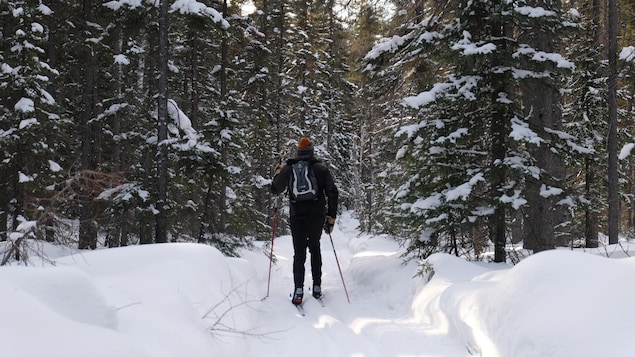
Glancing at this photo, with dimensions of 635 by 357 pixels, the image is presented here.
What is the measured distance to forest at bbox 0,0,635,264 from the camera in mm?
6816

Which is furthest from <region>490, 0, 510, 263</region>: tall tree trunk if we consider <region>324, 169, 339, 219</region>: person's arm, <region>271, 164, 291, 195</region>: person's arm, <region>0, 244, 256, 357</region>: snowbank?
<region>0, 244, 256, 357</region>: snowbank

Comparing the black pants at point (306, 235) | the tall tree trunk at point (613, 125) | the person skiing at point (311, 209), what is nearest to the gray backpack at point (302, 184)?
the person skiing at point (311, 209)

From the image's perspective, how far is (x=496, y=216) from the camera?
7.05 metres

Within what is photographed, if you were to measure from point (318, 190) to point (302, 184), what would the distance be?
30cm

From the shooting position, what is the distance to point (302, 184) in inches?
258

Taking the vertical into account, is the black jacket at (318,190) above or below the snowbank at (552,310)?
above

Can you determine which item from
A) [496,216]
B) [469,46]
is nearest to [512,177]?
[496,216]

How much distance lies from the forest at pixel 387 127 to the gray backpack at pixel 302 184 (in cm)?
188

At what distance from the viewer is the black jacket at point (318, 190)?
6629 millimetres

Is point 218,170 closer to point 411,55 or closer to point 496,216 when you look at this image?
point 411,55

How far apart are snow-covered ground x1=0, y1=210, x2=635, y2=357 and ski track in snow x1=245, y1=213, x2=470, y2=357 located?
2 cm

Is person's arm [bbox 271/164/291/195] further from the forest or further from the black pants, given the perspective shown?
the forest

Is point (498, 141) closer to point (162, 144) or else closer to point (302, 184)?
point (302, 184)

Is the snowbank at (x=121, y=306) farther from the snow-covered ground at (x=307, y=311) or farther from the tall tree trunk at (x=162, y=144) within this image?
the tall tree trunk at (x=162, y=144)
